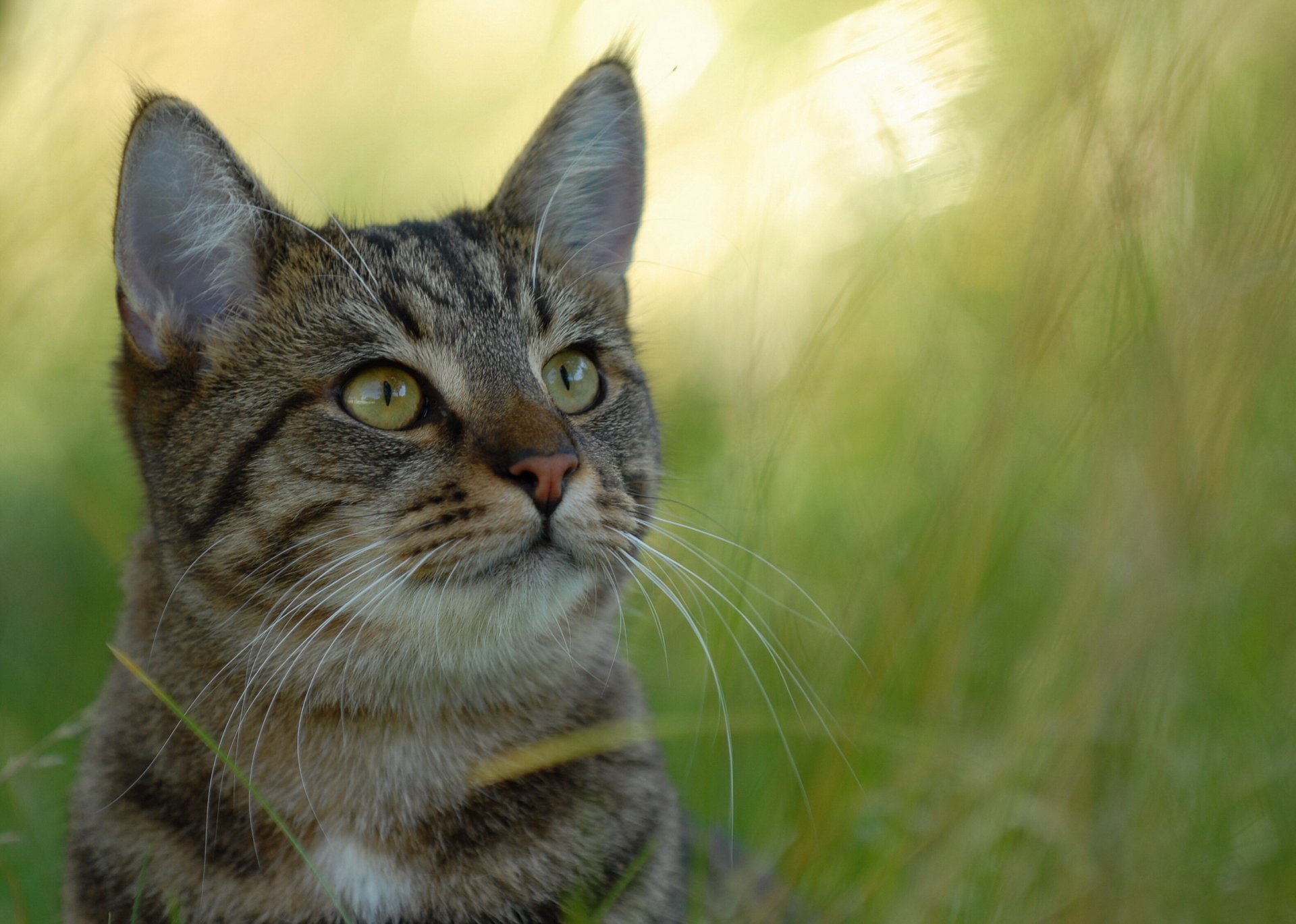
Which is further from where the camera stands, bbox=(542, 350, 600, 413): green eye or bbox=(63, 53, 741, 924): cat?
bbox=(542, 350, 600, 413): green eye

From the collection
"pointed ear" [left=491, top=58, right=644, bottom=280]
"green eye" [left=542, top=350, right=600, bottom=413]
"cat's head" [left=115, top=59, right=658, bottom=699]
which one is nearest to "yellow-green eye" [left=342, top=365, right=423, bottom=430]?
"cat's head" [left=115, top=59, right=658, bottom=699]

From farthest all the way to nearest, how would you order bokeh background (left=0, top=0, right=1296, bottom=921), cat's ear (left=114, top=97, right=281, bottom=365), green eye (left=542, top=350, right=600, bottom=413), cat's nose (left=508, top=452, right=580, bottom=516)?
green eye (left=542, top=350, right=600, bottom=413), cat's ear (left=114, top=97, right=281, bottom=365), cat's nose (left=508, top=452, right=580, bottom=516), bokeh background (left=0, top=0, right=1296, bottom=921)

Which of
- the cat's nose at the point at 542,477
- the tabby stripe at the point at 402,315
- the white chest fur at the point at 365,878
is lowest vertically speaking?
the white chest fur at the point at 365,878

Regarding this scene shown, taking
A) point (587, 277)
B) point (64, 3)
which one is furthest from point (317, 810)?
point (64, 3)

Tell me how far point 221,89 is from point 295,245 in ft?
9.93

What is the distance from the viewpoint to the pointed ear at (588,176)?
8.46ft

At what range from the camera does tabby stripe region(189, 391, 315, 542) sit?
207cm

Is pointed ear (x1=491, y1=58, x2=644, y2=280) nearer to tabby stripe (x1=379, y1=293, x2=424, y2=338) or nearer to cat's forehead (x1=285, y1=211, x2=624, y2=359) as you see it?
cat's forehead (x1=285, y1=211, x2=624, y2=359)

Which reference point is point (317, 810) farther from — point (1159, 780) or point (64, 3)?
point (64, 3)

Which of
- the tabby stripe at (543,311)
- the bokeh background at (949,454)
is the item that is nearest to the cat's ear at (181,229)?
the bokeh background at (949,454)

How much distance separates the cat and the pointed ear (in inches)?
16.3

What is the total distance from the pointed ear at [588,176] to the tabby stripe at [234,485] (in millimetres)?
760

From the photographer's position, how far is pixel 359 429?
82.6 inches

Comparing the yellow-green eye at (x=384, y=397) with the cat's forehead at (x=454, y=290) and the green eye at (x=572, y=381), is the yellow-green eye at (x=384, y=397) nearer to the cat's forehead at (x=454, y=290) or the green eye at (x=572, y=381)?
the cat's forehead at (x=454, y=290)
